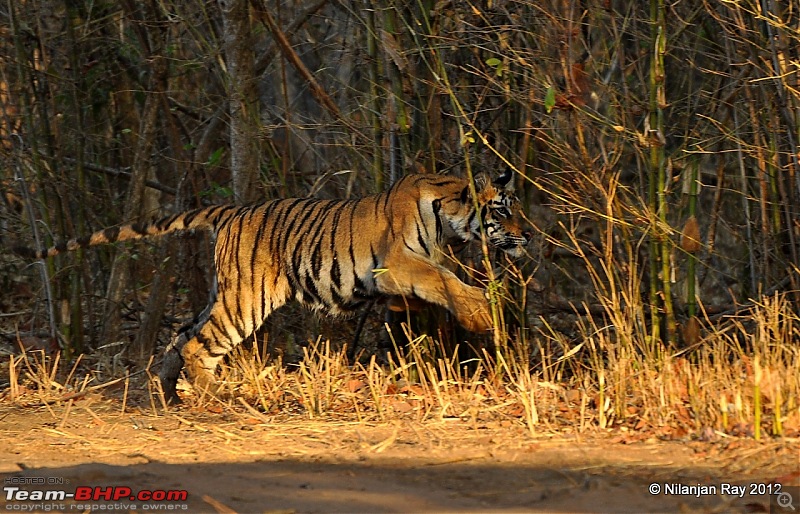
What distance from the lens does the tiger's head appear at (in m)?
7.19

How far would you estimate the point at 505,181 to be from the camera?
23.6 ft

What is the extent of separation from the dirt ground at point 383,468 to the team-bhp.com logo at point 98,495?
0.01 meters

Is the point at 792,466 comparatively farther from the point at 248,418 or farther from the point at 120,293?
the point at 120,293

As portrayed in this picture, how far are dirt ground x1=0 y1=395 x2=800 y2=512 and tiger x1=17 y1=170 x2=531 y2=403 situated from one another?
4.55ft

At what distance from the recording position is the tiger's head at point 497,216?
7.19 m

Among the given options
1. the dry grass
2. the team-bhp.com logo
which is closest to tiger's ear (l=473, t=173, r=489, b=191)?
the dry grass

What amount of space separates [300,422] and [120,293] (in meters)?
3.51

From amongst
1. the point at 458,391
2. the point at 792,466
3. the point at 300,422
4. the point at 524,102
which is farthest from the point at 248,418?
the point at 792,466

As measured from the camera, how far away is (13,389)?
7.19 metres

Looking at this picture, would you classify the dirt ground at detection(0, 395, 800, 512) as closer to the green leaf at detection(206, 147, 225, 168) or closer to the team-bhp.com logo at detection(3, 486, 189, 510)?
the team-bhp.com logo at detection(3, 486, 189, 510)

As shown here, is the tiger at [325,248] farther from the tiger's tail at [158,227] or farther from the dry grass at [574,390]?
the dry grass at [574,390]

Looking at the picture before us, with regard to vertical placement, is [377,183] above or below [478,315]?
above

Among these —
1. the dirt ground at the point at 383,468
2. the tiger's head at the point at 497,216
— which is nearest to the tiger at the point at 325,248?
the tiger's head at the point at 497,216

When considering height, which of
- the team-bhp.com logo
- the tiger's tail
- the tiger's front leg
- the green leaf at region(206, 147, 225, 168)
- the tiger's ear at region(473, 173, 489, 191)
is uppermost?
the green leaf at region(206, 147, 225, 168)
